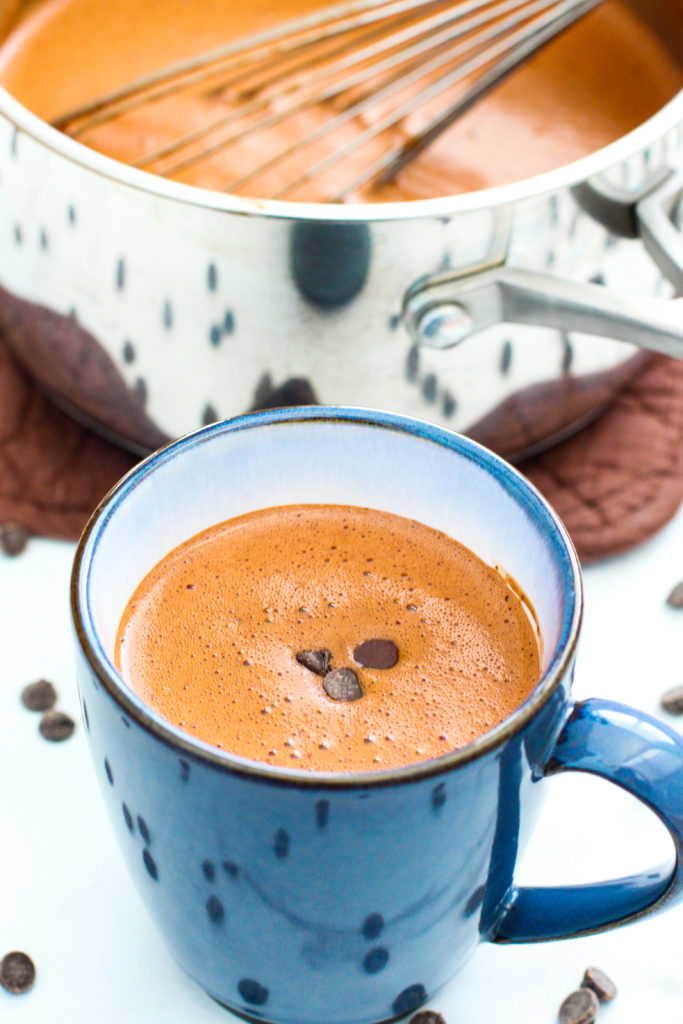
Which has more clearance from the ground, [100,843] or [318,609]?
[318,609]

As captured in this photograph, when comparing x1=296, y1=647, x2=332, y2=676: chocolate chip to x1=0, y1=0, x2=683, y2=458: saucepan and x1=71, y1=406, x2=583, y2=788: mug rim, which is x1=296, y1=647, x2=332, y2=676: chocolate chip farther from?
x1=0, y1=0, x2=683, y2=458: saucepan

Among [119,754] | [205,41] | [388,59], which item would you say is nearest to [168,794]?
[119,754]

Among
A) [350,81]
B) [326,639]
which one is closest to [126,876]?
[326,639]

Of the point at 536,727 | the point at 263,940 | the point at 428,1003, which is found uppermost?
the point at 536,727

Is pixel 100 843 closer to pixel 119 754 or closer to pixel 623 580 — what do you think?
pixel 119 754

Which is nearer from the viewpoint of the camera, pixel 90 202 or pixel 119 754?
pixel 119 754

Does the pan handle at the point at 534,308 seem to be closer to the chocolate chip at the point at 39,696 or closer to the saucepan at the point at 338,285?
the saucepan at the point at 338,285

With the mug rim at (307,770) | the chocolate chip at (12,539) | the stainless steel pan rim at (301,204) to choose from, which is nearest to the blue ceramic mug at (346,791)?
the mug rim at (307,770)
